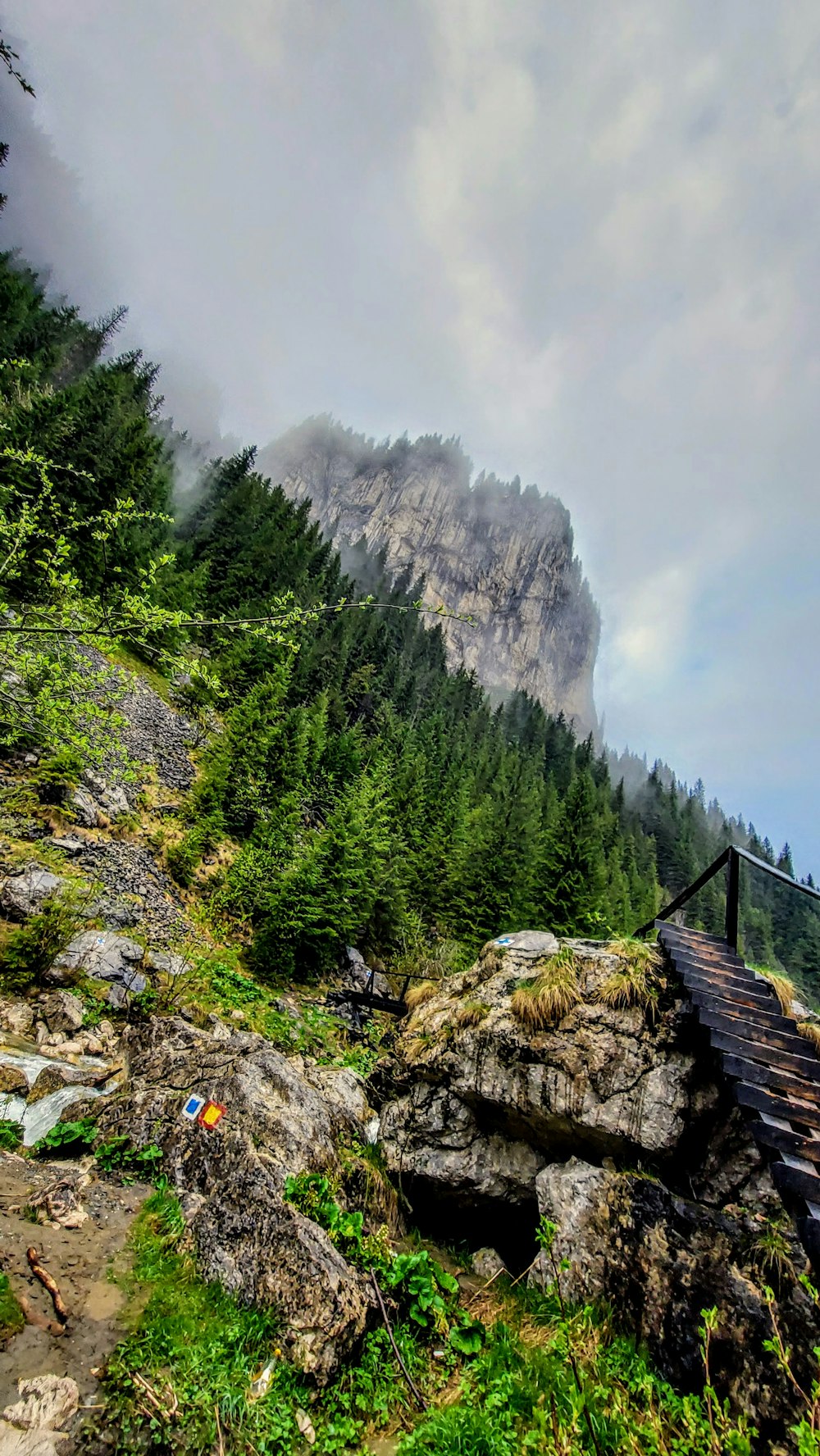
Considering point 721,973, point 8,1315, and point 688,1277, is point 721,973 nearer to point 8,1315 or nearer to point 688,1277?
point 688,1277

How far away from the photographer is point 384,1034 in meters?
15.6

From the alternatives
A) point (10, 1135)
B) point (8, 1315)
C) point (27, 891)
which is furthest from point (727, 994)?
point (27, 891)

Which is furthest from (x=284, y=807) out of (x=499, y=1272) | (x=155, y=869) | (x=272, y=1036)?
(x=499, y=1272)

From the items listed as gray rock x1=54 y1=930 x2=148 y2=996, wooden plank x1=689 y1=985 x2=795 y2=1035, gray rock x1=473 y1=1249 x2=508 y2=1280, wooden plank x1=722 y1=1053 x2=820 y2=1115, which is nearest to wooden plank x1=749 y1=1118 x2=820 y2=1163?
wooden plank x1=722 y1=1053 x2=820 y2=1115

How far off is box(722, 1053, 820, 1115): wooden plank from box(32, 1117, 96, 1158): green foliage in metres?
7.13

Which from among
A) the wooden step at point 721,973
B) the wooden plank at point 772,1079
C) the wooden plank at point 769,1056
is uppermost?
the wooden step at point 721,973

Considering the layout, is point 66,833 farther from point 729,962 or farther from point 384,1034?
point 729,962

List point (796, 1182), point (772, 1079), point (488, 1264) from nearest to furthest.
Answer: point (796, 1182) < point (772, 1079) < point (488, 1264)

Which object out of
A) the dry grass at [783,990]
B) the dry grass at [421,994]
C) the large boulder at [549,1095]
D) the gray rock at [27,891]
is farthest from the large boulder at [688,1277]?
the gray rock at [27,891]

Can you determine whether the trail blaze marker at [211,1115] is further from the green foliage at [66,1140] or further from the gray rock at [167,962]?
the gray rock at [167,962]

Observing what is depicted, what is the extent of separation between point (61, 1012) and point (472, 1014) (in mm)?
6989

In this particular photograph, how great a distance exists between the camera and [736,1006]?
654 cm

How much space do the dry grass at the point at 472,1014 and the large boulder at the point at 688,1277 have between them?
2.13 m

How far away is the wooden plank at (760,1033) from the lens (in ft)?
19.2
